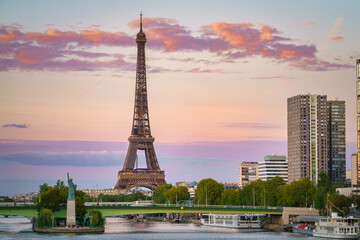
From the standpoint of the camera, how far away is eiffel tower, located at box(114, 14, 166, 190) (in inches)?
7402

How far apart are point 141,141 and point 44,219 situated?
8587 centimetres

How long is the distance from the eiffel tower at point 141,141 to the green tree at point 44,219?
277ft

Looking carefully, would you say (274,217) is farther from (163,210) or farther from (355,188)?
(355,188)

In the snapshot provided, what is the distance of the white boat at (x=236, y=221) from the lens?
4956 inches

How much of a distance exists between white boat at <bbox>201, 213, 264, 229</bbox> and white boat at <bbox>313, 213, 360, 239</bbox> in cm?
2783

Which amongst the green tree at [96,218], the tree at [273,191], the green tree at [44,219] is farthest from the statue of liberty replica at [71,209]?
the tree at [273,191]

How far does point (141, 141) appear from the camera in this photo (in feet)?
618

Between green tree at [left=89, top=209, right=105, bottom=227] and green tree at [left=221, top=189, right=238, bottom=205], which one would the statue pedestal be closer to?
green tree at [left=89, top=209, right=105, bottom=227]

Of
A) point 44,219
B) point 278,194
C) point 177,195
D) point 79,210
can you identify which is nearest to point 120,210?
point 79,210

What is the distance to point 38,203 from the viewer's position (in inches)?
4306

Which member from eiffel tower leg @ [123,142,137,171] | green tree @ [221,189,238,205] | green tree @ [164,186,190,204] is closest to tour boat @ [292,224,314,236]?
green tree @ [221,189,238,205]

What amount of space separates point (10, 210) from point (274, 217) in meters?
45.9

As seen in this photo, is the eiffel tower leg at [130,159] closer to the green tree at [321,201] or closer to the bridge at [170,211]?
the bridge at [170,211]

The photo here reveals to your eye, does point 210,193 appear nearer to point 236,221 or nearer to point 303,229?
point 236,221
